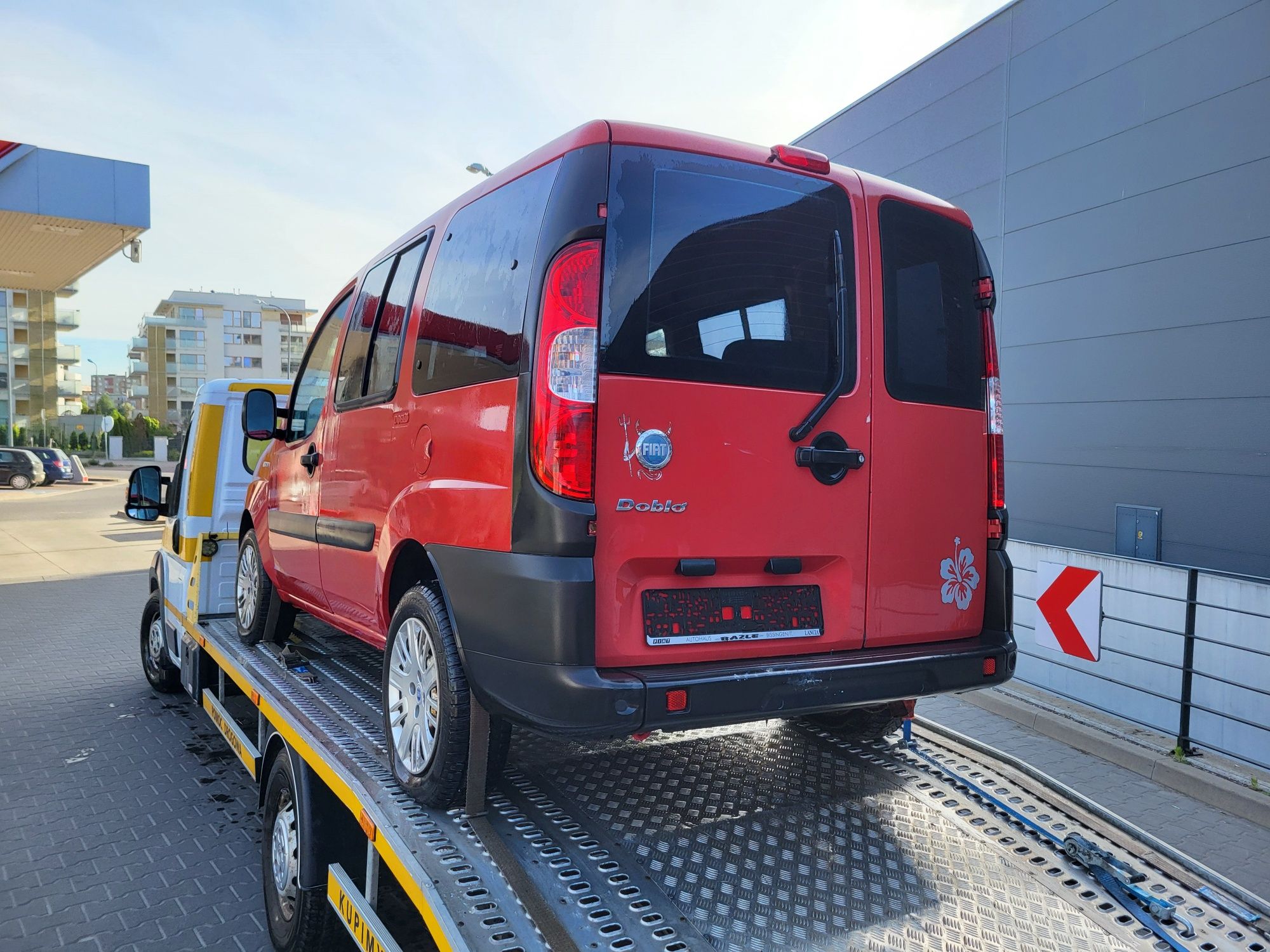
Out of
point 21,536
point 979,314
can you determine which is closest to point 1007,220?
point 979,314

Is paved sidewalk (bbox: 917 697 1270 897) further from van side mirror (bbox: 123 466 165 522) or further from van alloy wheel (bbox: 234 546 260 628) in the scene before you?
van side mirror (bbox: 123 466 165 522)

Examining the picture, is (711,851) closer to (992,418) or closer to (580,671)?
(580,671)

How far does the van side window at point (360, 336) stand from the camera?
3752 mm

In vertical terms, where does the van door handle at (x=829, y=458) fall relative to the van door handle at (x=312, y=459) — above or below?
above

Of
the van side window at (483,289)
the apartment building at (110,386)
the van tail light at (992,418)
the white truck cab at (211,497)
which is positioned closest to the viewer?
the van side window at (483,289)

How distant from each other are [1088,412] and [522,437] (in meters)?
8.73

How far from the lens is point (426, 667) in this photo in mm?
2820

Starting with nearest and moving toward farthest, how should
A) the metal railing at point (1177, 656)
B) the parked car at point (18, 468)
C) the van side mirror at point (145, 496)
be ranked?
1. the metal railing at point (1177, 656)
2. the van side mirror at point (145, 496)
3. the parked car at point (18, 468)

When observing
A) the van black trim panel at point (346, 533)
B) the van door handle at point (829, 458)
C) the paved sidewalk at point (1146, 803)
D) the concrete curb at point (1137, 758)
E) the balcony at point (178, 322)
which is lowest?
the paved sidewalk at point (1146, 803)

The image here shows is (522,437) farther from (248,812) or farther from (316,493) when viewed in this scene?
(248,812)

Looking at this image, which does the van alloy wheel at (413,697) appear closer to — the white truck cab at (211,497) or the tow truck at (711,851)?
the tow truck at (711,851)

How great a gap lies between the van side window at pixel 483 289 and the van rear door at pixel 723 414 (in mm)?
279

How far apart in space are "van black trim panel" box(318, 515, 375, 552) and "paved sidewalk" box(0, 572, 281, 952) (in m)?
1.61

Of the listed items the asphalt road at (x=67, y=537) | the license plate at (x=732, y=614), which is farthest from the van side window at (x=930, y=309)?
the asphalt road at (x=67, y=537)
